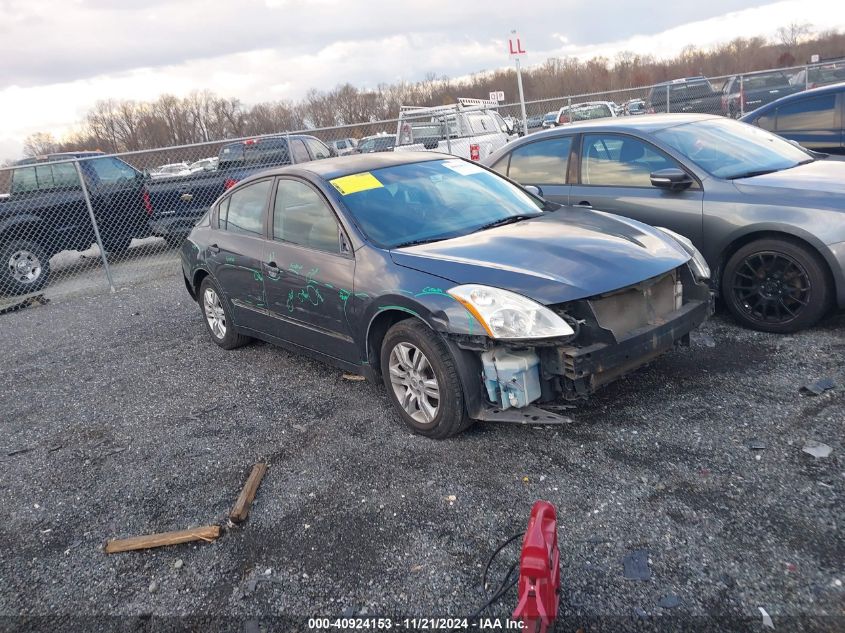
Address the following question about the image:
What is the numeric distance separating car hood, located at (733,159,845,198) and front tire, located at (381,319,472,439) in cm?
289

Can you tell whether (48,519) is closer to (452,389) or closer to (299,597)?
(299,597)

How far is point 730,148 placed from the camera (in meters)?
5.50

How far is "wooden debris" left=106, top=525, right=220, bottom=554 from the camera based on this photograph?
3.25 m

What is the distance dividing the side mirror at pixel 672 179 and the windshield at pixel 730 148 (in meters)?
0.17

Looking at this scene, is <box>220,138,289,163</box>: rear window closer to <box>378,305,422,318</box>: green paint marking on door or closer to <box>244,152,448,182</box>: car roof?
<box>244,152,448,182</box>: car roof

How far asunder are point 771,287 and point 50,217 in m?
10.4

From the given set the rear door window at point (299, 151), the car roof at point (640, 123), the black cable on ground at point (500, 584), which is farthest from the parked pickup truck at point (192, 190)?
the black cable on ground at point (500, 584)

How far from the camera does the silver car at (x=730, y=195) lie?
455 centimetres

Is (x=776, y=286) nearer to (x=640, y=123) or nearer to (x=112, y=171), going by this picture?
(x=640, y=123)

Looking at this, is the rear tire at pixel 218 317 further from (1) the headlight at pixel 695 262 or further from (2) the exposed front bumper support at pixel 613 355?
(1) the headlight at pixel 695 262

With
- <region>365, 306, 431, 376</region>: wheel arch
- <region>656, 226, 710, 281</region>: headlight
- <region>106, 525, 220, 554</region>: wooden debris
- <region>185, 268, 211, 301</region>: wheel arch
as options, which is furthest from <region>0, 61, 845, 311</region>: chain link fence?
<region>106, 525, 220, 554</region>: wooden debris

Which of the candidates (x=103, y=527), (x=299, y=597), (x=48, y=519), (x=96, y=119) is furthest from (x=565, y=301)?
(x=96, y=119)

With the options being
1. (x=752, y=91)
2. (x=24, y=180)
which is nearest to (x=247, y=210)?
(x=24, y=180)

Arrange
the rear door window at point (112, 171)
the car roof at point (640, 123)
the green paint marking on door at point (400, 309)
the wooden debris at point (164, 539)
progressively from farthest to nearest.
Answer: the rear door window at point (112, 171)
the car roof at point (640, 123)
the green paint marking on door at point (400, 309)
the wooden debris at point (164, 539)
